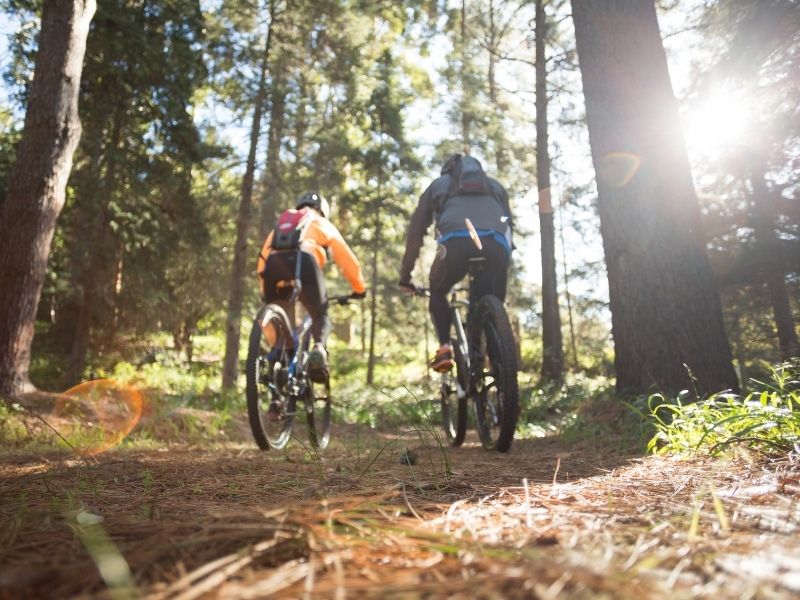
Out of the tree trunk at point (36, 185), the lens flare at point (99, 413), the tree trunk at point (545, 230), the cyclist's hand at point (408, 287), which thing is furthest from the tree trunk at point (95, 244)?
the tree trunk at point (545, 230)

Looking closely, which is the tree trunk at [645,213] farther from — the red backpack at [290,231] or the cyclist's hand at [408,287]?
the red backpack at [290,231]

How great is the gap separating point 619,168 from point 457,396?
2.21 metres

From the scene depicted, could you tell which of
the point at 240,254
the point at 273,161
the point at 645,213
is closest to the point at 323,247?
the point at 645,213

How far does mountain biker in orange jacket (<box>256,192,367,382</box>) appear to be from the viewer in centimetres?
402

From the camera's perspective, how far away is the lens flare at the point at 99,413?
14.7 feet

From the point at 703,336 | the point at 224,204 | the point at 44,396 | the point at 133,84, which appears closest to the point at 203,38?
the point at 133,84

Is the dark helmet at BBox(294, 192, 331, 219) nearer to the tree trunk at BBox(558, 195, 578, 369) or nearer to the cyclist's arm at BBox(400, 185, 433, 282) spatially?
the cyclist's arm at BBox(400, 185, 433, 282)

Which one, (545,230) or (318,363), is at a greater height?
(545,230)

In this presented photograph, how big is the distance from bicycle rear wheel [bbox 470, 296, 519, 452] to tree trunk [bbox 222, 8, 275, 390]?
25.5ft

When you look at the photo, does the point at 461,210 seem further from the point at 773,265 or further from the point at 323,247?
the point at 773,265

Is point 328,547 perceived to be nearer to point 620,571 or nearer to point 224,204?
point 620,571

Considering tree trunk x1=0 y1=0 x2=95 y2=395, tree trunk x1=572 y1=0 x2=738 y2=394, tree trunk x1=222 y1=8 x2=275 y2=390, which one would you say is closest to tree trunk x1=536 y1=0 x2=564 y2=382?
tree trunk x1=222 y1=8 x2=275 y2=390

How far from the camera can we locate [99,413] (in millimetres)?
5203

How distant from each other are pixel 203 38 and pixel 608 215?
899 cm
